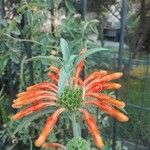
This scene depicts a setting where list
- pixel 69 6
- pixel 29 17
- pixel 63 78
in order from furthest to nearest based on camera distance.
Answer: pixel 69 6, pixel 29 17, pixel 63 78

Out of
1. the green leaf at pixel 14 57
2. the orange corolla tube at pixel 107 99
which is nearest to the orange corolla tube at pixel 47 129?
the orange corolla tube at pixel 107 99

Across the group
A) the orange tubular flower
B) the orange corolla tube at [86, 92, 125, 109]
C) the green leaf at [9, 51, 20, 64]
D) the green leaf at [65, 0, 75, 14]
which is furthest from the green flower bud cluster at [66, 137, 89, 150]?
the green leaf at [65, 0, 75, 14]

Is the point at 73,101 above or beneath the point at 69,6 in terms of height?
beneath

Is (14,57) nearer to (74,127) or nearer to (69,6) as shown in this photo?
(69,6)

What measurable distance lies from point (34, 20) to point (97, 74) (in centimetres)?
70

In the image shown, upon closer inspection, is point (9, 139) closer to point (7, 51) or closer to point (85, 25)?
point (7, 51)

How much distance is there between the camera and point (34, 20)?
7.28 feet

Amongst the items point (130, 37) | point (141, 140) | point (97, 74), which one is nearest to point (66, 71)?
point (97, 74)

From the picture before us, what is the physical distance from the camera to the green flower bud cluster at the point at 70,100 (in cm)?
147

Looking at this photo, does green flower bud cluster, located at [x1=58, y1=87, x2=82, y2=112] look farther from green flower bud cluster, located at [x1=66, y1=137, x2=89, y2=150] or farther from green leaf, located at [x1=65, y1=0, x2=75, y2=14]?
green leaf, located at [x1=65, y1=0, x2=75, y2=14]

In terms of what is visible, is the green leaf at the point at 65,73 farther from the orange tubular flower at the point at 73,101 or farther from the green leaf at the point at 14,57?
the green leaf at the point at 14,57

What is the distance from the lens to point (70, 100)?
1.47 m

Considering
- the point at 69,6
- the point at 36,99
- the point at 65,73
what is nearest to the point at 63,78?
the point at 65,73

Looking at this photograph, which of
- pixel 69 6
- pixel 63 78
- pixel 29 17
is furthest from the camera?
pixel 69 6
